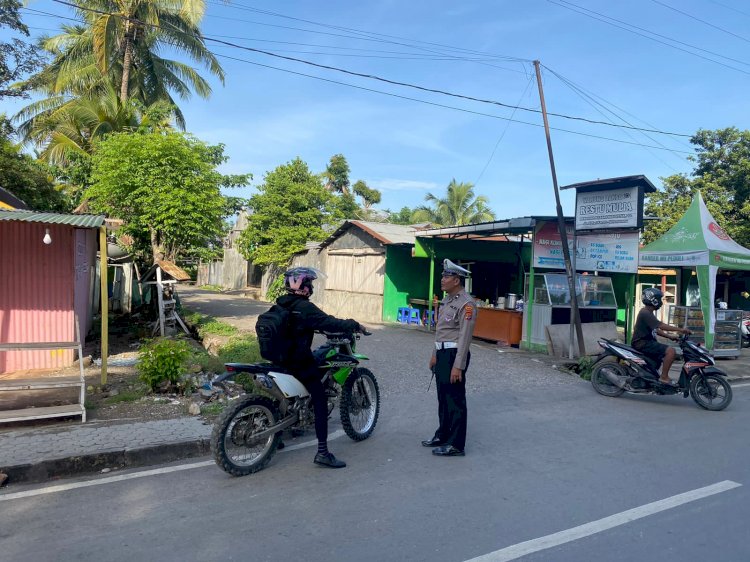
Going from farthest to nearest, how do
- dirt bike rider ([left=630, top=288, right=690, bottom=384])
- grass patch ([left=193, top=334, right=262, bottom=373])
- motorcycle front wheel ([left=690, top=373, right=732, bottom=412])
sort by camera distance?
1. grass patch ([left=193, top=334, right=262, bottom=373])
2. dirt bike rider ([left=630, top=288, right=690, bottom=384])
3. motorcycle front wheel ([left=690, top=373, right=732, bottom=412])

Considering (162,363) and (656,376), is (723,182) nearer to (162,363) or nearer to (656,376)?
(656,376)

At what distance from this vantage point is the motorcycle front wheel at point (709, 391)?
7.73 meters

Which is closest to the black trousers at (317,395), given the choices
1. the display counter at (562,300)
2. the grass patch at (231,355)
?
the grass patch at (231,355)

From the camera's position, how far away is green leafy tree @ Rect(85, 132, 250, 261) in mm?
12391


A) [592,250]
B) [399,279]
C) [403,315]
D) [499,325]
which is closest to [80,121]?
[399,279]

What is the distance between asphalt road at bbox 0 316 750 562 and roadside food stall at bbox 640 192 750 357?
24.0 ft

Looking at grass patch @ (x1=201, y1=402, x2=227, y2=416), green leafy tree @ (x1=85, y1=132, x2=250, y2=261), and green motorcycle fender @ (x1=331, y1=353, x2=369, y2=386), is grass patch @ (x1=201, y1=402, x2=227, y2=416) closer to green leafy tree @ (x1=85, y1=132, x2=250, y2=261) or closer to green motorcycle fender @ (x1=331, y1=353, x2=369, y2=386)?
green motorcycle fender @ (x1=331, y1=353, x2=369, y2=386)

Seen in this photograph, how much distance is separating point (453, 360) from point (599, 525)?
199 centimetres

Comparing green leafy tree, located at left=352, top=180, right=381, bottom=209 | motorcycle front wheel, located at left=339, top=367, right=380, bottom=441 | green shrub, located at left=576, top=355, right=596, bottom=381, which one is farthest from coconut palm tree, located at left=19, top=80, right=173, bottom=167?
green leafy tree, located at left=352, top=180, right=381, bottom=209

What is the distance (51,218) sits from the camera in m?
6.79

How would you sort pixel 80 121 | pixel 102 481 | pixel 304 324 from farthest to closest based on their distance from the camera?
pixel 80 121 < pixel 304 324 < pixel 102 481

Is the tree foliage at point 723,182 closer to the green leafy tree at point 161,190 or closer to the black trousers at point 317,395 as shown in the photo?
the green leafy tree at point 161,190

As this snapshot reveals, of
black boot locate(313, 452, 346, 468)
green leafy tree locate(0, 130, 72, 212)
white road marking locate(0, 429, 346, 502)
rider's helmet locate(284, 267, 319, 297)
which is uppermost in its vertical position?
green leafy tree locate(0, 130, 72, 212)

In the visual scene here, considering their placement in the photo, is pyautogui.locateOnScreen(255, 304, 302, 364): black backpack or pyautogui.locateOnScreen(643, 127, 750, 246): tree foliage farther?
pyautogui.locateOnScreen(643, 127, 750, 246): tree foliage
